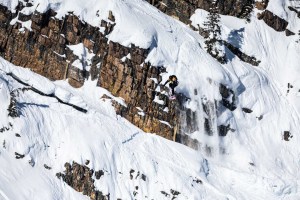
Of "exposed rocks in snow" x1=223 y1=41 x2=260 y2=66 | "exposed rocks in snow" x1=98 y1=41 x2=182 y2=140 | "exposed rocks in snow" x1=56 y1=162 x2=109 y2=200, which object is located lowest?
"exposed rocks in snow" x1=56 y1=162 x2=109 y2=200

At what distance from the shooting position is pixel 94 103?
1439 inches

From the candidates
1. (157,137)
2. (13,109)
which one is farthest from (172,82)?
(13,109)

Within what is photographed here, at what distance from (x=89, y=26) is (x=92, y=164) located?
1056 centimetres

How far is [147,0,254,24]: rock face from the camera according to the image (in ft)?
A: 148

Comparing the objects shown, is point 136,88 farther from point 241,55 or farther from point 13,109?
point 241,55

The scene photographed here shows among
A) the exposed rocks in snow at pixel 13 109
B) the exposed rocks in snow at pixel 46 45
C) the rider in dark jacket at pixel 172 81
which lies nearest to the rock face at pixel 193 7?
the exposed rocks in snow at pixel 46 45

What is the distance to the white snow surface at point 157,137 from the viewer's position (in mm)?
32031

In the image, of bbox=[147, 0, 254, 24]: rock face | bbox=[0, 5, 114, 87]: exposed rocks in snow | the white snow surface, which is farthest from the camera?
bbox=[147, 0, 254, 24]: rock face

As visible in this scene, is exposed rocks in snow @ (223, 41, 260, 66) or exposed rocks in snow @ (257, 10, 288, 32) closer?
exposed rocks in snow @ (223, 41, 260, 66)

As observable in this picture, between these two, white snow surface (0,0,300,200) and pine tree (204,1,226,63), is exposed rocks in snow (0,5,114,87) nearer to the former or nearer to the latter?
white snow surface (0,0,300,200)

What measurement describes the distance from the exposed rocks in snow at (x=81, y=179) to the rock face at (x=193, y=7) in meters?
17.5

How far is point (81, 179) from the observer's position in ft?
105

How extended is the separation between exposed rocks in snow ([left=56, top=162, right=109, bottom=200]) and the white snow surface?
0.35 m

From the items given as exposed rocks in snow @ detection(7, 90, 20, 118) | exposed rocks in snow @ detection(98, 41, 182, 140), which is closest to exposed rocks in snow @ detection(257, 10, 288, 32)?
exposed rocks in snow @ detection(98, 41, 182, 140)
